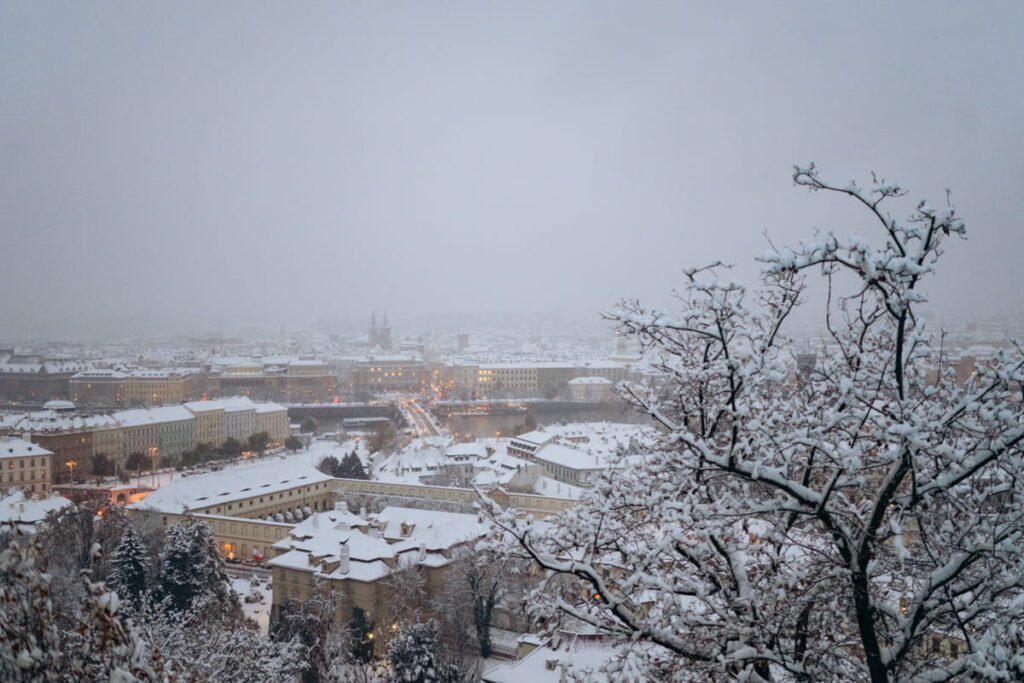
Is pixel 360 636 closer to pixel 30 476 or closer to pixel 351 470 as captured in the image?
pixel 351 470

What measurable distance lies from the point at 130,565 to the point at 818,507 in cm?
1362

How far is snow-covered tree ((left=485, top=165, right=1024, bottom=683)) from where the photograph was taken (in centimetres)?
216

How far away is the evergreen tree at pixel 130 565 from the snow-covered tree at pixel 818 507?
41.0ft

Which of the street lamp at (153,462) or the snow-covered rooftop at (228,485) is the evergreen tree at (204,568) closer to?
the snow-covered rooftop at (228,485)

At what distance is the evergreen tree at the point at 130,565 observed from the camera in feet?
40.0

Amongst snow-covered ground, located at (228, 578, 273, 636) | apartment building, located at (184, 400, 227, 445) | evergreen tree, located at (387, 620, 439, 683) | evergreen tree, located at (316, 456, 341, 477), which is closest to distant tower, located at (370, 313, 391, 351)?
apartment building, located at (184, 400, 227, 445)

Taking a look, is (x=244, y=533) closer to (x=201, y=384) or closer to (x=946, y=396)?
(x=946, y=396)

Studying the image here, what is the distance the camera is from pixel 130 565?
1244cm

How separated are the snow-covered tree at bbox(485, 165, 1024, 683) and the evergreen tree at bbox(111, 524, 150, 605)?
12.5 m

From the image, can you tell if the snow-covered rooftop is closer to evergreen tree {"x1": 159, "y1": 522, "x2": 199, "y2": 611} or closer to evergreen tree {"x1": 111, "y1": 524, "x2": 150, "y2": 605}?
evergreen tree {"x1": 111, "y1": 524, "x2": 150, "y2": 605}

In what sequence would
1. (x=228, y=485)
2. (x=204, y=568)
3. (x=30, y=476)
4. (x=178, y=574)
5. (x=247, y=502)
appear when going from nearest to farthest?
(x=178, y=574) < (x=204, y=568) < (x=247, y=502) < (x=228, y=485) < (x=30, y=476)

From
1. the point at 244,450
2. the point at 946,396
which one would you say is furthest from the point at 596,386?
the point at 946,396

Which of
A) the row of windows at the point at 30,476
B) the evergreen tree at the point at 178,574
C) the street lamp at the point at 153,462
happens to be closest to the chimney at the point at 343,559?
the evergreen tree at the point at 178,574

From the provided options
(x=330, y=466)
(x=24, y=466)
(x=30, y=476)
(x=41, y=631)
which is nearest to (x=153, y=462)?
(x=30, y=476)
